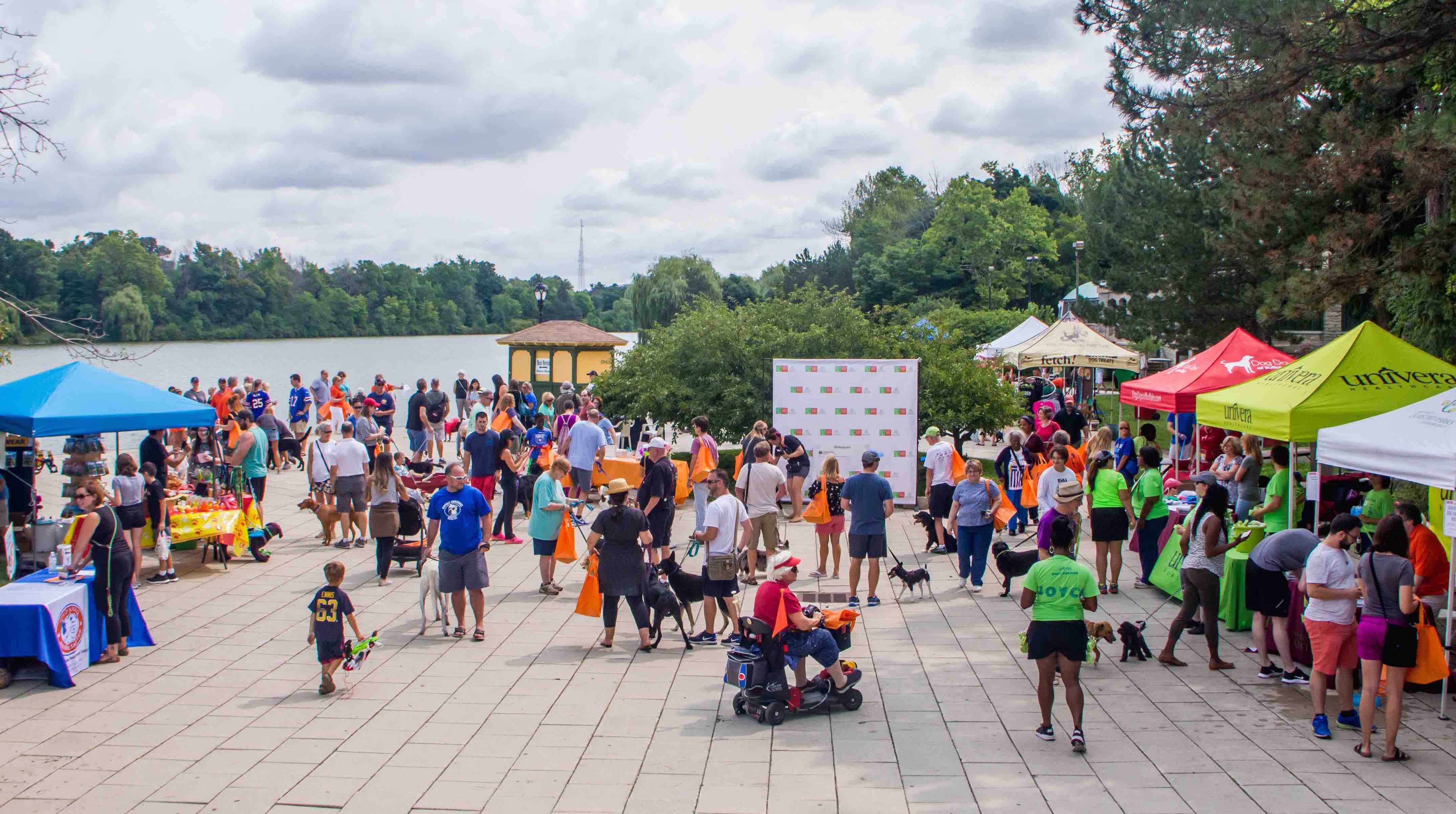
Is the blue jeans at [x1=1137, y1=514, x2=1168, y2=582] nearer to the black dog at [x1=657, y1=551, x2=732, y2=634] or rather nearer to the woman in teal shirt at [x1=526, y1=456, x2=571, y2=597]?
the black dog at [x1=657, y1=551, x2=732, y2=634]

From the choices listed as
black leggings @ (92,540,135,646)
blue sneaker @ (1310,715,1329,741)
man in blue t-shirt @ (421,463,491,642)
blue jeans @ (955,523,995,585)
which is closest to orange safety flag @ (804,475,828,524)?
blue jeans @ (955,523,995,585)

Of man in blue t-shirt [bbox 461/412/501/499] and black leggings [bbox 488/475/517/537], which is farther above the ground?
man in blue t-shirt [bbox 461/412/501/499]

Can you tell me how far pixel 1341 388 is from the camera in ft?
33.9

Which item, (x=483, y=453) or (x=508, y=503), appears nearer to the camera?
(x=483, y=453)

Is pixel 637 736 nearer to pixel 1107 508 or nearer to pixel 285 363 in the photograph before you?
pixel 1107 508

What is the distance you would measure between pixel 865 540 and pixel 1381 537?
468 cm

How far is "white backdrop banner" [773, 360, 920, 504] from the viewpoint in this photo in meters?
16.4

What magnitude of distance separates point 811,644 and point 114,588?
583 centimetres

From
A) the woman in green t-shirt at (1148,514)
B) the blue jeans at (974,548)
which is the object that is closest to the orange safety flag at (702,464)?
the blue jeans at (974,548)

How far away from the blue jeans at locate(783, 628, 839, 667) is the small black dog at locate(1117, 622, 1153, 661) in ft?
9.21

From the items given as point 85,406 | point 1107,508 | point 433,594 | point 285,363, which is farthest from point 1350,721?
point 285,363

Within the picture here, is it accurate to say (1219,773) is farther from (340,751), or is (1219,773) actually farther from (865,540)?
(340,751)

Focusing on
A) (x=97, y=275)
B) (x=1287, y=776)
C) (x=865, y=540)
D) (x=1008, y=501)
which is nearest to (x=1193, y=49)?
(x=1008, y=501)

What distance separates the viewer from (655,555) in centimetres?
1169
